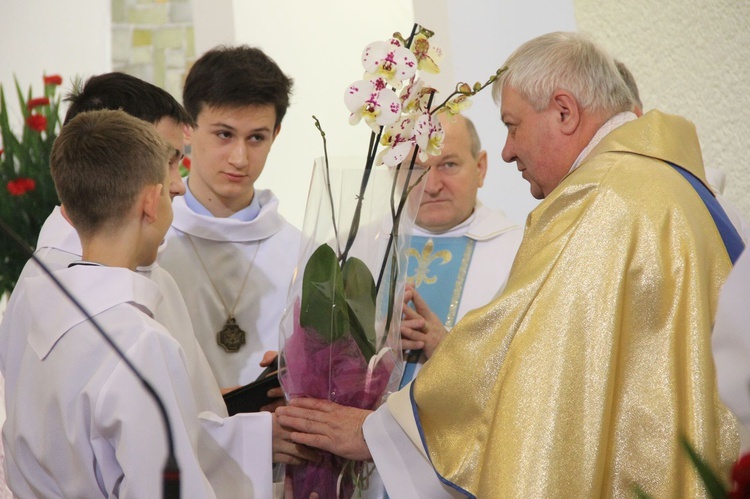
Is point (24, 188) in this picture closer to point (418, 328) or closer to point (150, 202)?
point (150, 202)

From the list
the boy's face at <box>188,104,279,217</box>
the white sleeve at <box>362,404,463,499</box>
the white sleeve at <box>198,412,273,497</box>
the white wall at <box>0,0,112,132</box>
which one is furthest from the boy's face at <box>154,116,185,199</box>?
the white wall at <box>0,0,112,132</box>

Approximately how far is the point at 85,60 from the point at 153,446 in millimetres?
4848

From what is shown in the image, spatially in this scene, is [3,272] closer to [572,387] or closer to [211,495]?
[211,495]

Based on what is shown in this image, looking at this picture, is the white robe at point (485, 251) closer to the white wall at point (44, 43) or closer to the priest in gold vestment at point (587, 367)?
the priest in gold vestment at point (587, 367)

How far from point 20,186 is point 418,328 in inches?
63.2

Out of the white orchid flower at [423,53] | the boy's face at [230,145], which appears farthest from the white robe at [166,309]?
the white orchid flower at [423,53]

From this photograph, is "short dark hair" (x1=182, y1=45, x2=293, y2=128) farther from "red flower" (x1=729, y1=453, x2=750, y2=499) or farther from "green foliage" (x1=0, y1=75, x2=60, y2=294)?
"red flower" (x1=729, y1=453, x2=750, y2=499)

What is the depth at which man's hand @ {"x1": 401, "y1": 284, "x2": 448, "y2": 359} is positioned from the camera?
3015 millimetres

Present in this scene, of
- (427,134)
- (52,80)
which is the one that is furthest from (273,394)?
(52,80)

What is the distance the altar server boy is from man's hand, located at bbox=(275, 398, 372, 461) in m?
0.15

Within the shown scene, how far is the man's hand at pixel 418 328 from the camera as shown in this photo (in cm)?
302

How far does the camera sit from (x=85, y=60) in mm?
6434

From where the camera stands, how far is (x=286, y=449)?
97.3 inches

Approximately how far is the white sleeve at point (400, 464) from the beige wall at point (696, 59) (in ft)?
9.97
